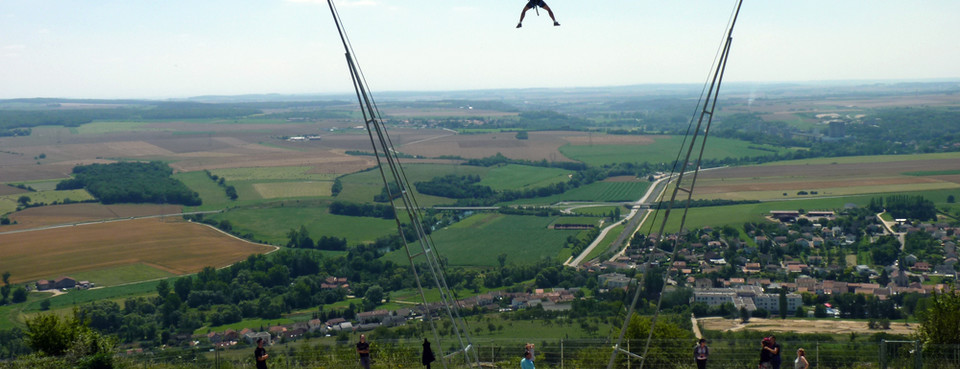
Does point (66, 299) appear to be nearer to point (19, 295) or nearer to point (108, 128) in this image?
point (19, 295)

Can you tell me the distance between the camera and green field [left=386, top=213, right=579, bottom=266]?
43.5m

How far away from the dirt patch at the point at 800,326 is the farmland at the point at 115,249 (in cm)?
2767

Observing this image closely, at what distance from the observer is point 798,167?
7719 centimetres

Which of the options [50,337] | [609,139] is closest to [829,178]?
[609,139]

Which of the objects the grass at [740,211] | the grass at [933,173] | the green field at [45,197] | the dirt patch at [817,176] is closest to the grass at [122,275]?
the green field at [45,197]

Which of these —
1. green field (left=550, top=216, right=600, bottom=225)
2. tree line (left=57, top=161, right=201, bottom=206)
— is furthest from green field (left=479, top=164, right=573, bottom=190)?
tree line (left=57, top=161, right=201, bottom=206)

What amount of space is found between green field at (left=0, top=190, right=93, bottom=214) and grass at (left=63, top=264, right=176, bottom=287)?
70.7 feet

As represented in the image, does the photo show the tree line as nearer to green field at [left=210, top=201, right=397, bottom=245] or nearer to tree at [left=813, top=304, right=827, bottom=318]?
green field at [left=210, top=201, right=397, bottom=245]

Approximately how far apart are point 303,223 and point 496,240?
15.6 metres

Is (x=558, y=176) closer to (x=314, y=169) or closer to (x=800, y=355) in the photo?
(x=314, y=169)

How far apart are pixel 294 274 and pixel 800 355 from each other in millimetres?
36167

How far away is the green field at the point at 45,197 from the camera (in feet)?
190

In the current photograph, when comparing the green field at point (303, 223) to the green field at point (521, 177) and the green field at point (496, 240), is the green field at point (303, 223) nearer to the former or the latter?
the green field at point (496, 240)

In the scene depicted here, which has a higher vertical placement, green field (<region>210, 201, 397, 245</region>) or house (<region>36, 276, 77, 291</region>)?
house (<region>36, 276, 77, 291</region>)
